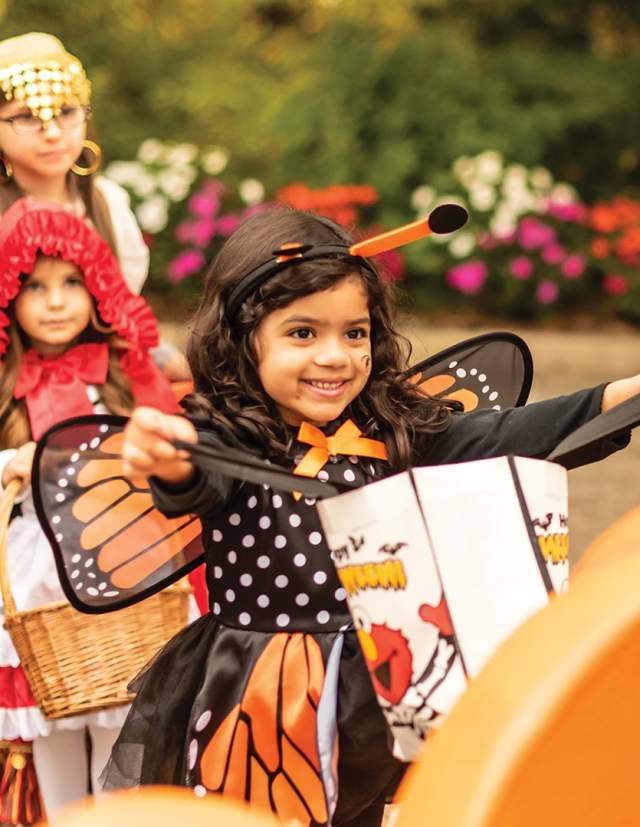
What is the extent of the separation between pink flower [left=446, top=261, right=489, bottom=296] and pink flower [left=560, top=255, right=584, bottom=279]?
1.88 feet

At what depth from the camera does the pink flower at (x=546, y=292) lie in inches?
406

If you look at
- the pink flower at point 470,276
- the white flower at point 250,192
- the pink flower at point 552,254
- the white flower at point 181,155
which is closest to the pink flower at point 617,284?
the pink flower at point 552,254

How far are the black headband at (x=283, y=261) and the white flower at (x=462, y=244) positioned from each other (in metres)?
8.03

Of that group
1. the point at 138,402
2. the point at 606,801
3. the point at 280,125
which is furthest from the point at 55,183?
the point at 280,125

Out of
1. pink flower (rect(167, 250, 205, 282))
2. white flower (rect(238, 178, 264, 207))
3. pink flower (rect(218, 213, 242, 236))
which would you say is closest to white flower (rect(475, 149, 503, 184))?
white flower (rect(238, 178, 264, 207))

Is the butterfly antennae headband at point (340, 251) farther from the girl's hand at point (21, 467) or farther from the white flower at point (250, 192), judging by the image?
the white flower at point (250, 192)

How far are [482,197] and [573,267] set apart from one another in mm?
830

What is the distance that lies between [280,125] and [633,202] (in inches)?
113

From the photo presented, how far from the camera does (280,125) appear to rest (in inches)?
453

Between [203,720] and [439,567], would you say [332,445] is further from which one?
[439,567]

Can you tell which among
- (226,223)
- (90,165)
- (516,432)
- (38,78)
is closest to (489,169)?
(226,223)

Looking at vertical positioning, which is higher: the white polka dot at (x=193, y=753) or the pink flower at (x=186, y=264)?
the pink flower at (x=186, y=264)

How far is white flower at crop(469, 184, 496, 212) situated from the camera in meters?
10.4

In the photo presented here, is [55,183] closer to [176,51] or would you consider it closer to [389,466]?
[389,466]
